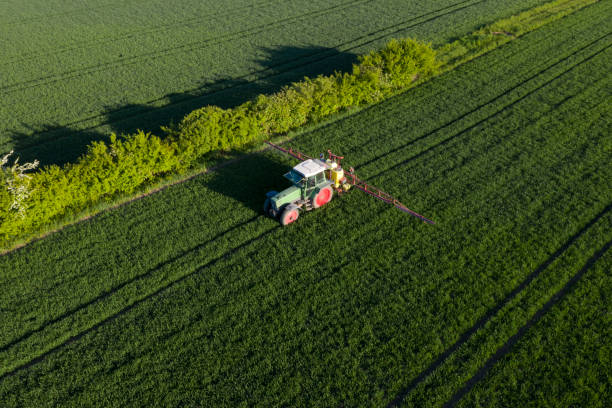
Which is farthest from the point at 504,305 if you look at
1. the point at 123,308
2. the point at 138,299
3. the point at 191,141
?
the point at 191,141

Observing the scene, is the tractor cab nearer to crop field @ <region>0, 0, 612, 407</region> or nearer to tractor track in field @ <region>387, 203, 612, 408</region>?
crop field @ <region>0, 0, 612, 407</region>

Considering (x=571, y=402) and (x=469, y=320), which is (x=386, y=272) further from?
(x=571, y=402)

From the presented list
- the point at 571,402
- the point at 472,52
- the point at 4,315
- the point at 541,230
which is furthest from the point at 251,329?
the point at 472,52

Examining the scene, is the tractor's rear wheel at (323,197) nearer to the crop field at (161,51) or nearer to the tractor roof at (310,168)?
the tractor roof at (310,168)

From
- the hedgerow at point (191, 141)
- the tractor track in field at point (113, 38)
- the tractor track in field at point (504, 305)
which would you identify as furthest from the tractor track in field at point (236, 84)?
the tractor track in field at point (504, 305)

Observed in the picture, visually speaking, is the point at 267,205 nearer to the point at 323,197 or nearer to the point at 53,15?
the point at 323,197

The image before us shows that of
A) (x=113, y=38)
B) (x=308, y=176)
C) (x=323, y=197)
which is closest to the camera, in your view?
(x=308, y=176)

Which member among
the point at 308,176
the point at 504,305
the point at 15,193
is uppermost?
the point at 15,193
